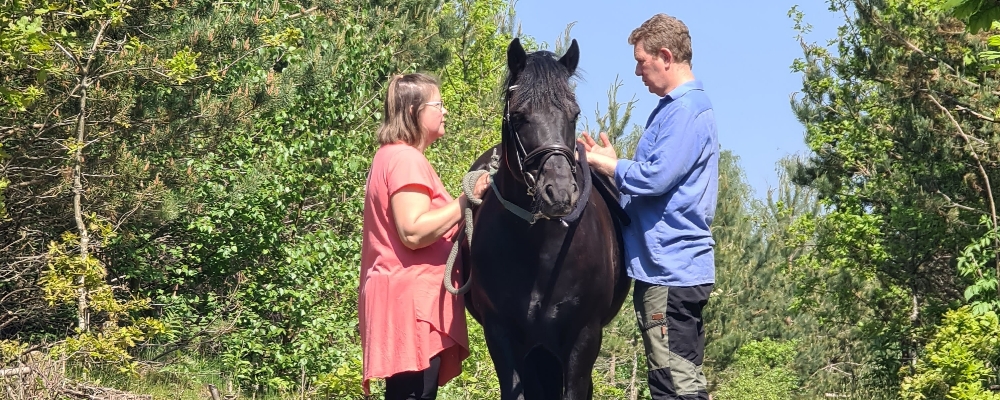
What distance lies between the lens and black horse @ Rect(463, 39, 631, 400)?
4074 mm

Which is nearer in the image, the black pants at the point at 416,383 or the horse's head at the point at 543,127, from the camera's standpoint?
the horse's head at the point at 543,127

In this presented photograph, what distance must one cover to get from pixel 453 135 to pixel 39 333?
377 inches

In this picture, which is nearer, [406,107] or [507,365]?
[406,107]

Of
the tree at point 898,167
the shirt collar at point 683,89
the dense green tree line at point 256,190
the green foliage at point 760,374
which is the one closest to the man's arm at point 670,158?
the shirt collar at point 683,89

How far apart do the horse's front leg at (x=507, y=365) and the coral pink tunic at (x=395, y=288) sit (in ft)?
0.96

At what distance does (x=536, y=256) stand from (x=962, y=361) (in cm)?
797

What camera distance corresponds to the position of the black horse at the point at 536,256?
4.07 metres

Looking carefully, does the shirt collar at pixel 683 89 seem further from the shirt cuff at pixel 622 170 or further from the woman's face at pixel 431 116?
the woman's face at pixel 431 116

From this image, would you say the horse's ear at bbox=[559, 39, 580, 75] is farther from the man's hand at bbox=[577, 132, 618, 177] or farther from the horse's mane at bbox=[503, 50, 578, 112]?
the man's hand at bbox=[577, 132, 618, 177]

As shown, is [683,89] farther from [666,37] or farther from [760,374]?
[760,374]

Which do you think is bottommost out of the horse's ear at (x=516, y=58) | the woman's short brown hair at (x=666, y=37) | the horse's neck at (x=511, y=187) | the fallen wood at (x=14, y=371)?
the fallen wood at (x=14, y=371)

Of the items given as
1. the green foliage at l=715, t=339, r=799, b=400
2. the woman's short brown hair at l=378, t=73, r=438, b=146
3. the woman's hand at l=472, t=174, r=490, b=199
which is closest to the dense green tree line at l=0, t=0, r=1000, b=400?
the woman's short brown hair at l=378, t=73, r=438, b=146

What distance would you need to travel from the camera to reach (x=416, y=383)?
4.15 metres

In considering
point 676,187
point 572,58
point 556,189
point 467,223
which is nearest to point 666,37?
point 572,58
